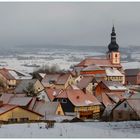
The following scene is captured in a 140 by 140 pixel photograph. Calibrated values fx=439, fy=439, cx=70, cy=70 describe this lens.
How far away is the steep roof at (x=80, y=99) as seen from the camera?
1437 inches

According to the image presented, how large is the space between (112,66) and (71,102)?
128ft

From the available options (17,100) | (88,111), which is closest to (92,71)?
(88,111)

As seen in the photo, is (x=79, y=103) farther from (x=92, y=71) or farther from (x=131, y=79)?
(x=131, y=79)

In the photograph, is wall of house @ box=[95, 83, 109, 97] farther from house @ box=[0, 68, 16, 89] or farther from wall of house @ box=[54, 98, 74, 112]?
house @ box=[0, 68, 16, 89]

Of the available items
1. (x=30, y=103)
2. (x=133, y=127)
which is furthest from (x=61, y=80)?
(x=133, y=127)

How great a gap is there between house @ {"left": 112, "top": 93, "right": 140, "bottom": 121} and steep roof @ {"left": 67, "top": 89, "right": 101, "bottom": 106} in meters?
6.49

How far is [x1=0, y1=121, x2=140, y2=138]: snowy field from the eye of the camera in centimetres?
1378

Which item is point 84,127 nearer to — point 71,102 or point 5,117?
point 5,117

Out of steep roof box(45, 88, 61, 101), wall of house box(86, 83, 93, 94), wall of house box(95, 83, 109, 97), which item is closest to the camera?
steep roof box(45, 88, 61, 101)

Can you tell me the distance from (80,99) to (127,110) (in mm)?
8301

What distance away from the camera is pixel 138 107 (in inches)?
1155

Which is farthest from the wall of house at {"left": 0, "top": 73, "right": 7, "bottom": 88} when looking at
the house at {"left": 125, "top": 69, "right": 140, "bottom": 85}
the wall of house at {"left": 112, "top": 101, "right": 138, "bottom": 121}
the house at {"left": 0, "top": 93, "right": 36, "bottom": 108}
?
the wall of house at {"left": 112, "top": 101, "right": 138, "bottom": 121}

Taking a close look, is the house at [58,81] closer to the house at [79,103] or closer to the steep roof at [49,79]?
the steep roof at [49,79]

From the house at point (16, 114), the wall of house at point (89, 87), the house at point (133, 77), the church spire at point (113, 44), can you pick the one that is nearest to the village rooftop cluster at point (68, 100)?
the house at point (16, 114)
